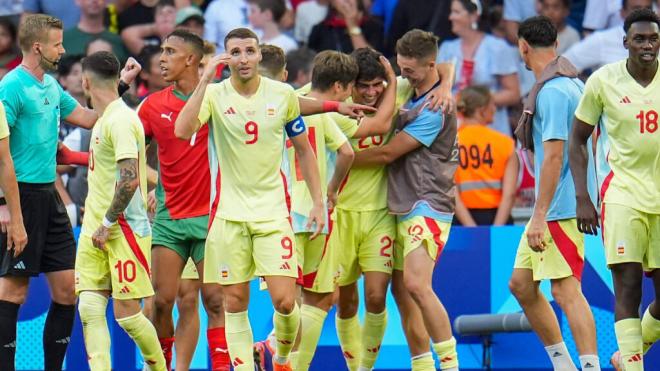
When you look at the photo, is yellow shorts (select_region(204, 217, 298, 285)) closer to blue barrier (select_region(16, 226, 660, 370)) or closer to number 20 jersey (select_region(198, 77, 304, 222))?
number 20 jersey (select_region(198, 77, 304, 222))

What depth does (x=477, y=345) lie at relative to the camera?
1385 centimetres

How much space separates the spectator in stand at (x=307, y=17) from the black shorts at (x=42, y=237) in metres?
6.31

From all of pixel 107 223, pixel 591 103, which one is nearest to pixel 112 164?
pixel 107 223

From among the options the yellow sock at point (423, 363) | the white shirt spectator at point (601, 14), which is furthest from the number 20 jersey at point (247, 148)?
the white shirt spectator at point (601, 14)

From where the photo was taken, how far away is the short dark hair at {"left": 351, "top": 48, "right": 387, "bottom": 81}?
11.9 meters

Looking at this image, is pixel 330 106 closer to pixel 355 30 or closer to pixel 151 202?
pixel 151 202

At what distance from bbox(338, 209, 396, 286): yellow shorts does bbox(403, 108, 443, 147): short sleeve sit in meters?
0.72

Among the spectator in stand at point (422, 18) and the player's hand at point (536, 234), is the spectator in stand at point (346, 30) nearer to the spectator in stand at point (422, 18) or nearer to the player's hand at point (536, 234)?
the spectator in stand at point (422, 18)

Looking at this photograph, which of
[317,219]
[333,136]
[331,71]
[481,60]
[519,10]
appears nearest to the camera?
[317,219]

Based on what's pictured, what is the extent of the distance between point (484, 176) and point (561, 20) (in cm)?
328

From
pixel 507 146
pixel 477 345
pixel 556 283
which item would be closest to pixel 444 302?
pixel 477 345

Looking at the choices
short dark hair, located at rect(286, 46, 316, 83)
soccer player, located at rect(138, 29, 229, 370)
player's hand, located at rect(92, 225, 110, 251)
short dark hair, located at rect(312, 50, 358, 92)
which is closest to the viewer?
player's hand, located at rect(92, 225, 110, 251)

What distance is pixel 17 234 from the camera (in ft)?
35.6

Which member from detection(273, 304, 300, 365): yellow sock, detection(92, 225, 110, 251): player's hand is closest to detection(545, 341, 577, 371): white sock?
detection(273, 304, 300, 365): yellow sock
